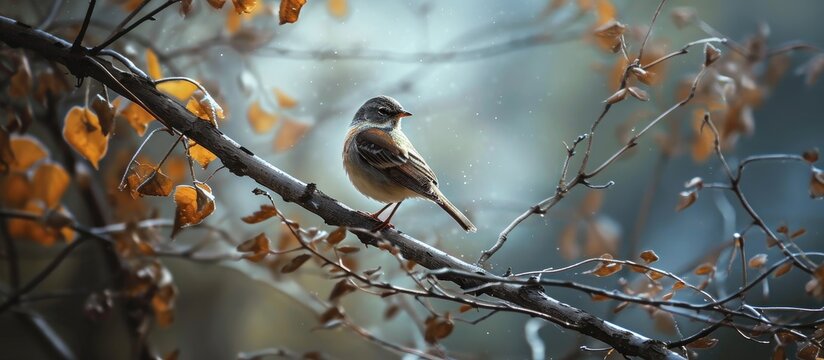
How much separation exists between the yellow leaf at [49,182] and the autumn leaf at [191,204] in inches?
25.6

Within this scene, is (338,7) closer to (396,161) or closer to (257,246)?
(396,161)

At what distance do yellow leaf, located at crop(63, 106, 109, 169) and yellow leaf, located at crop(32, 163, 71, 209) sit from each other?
0.43 metres

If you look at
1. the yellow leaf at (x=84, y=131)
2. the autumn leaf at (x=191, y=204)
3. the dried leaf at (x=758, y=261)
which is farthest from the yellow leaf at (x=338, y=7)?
the dried leaf at (x=758, y=261)

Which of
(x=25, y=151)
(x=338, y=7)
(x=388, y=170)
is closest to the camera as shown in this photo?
(x=25, y=151)

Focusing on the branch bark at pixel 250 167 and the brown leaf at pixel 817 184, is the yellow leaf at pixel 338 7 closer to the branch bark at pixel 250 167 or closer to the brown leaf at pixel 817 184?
the branch bark at pixel 250 167

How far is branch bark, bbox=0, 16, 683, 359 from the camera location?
984 millimetres

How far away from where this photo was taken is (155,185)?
0.98 meters

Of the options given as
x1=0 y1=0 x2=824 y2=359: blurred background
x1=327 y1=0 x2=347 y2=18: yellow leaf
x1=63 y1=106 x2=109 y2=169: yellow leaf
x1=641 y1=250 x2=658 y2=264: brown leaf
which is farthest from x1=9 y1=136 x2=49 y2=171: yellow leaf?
x1=641 y1=250 x2=658 y2=264: brown leaf

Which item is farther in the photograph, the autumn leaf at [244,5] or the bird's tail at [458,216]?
the bird's tail at [458,216]

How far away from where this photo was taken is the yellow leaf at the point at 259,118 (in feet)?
5.92

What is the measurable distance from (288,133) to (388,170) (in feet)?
1.89

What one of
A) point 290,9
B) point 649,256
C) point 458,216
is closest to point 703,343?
point 649,256

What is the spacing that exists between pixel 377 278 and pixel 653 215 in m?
2.02

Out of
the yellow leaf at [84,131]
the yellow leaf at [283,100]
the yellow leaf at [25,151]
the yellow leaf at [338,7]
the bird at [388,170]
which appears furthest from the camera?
the yellow leaf at [338,7]
